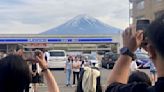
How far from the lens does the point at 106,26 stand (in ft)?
362

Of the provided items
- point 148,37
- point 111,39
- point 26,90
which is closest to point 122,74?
point 148,37

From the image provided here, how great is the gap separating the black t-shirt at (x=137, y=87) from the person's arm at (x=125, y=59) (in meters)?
0.05

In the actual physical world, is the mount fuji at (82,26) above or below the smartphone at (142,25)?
above

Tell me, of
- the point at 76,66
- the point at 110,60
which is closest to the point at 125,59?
A: the point at 76,66

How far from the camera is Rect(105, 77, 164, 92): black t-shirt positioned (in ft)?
8.15

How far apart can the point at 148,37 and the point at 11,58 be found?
980mm

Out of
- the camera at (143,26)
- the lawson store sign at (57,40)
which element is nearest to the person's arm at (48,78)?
the camera at (143,26)

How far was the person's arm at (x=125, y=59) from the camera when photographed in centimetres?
272

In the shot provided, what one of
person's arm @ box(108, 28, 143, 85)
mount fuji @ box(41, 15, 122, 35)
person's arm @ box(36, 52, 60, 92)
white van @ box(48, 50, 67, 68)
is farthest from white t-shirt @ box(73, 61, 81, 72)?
mount fuji @ box(41, 15, 122, 35)

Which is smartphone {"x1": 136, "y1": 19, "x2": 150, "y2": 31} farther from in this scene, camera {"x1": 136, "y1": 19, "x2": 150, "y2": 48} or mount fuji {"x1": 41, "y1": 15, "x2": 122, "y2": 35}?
mount fuji {"x1": 41, "y1": 15, "x2": 122, "y2": 35}

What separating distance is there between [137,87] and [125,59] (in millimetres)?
253

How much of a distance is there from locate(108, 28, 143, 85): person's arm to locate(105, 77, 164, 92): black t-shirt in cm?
5

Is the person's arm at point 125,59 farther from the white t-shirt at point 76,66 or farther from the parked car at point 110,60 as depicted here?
the parked car at point 110,60

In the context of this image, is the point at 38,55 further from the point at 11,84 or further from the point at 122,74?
the point at 122,74
